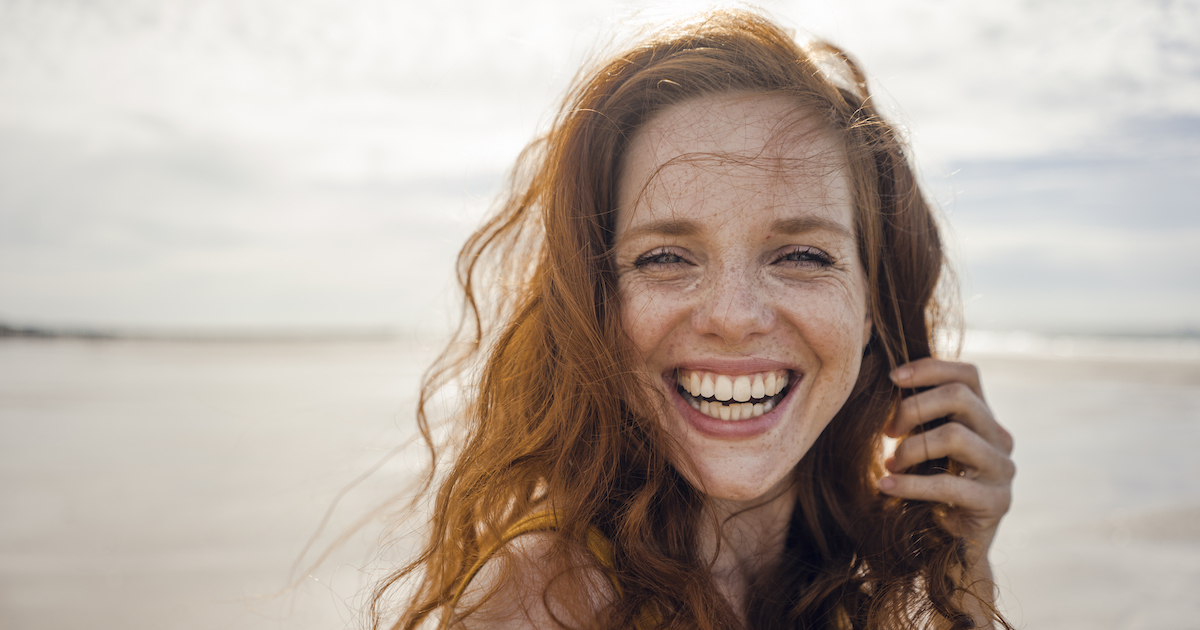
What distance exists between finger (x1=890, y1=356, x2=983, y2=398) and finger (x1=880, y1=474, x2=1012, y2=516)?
32 cm

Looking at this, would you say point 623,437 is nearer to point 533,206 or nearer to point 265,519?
point 533,206

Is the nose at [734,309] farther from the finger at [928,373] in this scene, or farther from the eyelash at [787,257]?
the finger at [928,373]

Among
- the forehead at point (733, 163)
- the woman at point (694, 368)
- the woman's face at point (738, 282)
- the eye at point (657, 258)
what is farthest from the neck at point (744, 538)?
the forehead at point (733, 163)

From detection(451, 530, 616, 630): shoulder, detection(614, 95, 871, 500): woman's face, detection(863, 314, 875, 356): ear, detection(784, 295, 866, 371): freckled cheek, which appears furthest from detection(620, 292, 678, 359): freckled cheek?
detection(863, 314, 875, 356): ear

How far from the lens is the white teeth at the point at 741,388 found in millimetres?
1728

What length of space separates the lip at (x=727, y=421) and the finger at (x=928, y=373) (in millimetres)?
693

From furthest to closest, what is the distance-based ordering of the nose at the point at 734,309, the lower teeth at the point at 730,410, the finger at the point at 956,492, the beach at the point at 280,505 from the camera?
1. the beach at the point at 280,505
2. the finger at the point at 956,492
3. the lower teeth at the point at 730,410
4. the nose at the point at 734,309

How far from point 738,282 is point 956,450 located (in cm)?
111

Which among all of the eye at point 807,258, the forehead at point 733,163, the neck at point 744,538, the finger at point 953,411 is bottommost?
the neck at point 744,538

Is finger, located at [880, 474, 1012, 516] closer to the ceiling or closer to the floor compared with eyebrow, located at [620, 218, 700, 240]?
closer to the floor

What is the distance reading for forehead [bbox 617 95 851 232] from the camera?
5.55 feet

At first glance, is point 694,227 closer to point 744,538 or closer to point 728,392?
point 728,392

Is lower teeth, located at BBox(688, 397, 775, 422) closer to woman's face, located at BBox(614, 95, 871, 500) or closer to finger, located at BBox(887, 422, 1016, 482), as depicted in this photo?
woman's face, located at BBox(614, 95, 871, 500)

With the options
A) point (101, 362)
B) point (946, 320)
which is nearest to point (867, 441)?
point (946, 320)
